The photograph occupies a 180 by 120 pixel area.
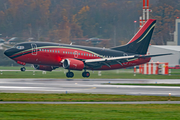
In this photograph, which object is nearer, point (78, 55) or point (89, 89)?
Answer: point (89, 89)

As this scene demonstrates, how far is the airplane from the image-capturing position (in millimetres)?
49875

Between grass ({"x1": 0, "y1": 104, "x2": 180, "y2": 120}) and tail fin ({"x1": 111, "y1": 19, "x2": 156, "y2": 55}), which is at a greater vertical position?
tail fin ({"x1": 111, "y1": 19, "x2": 156, "y2": 55})

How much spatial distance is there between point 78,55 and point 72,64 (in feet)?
11.2

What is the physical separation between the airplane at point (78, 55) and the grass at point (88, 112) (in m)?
29.6

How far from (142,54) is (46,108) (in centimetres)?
4111

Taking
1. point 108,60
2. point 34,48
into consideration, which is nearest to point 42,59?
point 34,48

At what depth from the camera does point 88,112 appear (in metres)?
18.4

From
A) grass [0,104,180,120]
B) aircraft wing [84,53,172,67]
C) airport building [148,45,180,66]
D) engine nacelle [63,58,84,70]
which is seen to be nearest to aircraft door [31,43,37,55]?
engine nacelle [63,58,84,70]

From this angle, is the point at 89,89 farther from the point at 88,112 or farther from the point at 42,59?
the point at 42,59

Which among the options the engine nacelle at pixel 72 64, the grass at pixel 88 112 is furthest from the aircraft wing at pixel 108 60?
the grass at pixel 88 112

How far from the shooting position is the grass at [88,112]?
16688 millimetres

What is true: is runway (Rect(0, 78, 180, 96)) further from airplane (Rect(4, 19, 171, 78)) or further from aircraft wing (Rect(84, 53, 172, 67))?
aircraft wing (Rect(84, 53, 172, 67))

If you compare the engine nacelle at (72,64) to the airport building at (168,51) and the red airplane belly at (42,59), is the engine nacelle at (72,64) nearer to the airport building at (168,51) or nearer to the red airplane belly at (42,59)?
the red airplane belly at (42,59)

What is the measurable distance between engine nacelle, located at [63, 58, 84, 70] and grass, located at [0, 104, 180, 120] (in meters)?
29.2
